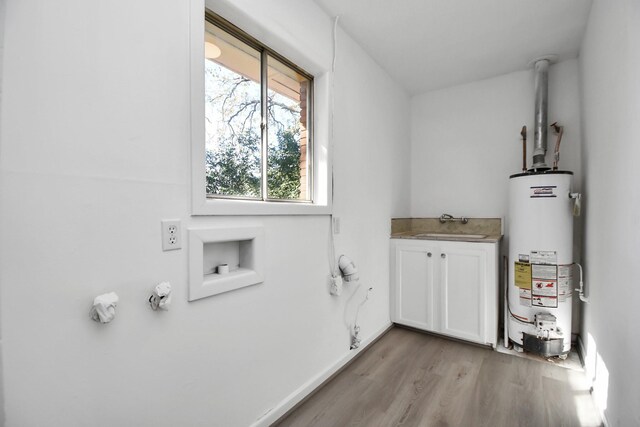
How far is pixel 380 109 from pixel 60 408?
2737 millimetres

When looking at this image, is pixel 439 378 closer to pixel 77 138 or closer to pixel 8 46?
pixel 77 138

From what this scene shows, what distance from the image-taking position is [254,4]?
1.43 meters

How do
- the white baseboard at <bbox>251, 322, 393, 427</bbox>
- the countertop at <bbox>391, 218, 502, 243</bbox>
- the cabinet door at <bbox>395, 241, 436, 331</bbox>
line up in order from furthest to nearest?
the countertop at <bbox>391, 218, 502, 243</bbox>
the cabinet door at <bbox>395, 241, 436, 331</bbox>
the white baseboard at <bbox>251, 322, 393, 427</bbox>

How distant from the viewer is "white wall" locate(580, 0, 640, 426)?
117 cm

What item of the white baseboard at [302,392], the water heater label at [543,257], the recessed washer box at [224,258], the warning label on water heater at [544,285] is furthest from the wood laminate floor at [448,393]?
the recessed washer box at [224,258]

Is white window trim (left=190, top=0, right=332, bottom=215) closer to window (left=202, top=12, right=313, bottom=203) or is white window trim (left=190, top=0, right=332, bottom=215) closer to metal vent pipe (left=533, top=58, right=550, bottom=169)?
window (left=202, top=12, right=313, bottom=203)

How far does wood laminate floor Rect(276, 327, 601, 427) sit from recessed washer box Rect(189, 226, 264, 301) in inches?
34.8

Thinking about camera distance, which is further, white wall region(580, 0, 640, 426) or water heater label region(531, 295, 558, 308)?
water heater label region(531, 295, 558, 308)

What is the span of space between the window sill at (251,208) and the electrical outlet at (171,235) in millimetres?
89

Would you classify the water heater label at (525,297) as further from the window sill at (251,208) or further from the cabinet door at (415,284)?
the window sill at (251,208)

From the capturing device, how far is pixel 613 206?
146cm

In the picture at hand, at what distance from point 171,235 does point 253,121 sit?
802mm

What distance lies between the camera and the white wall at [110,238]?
79 centimetres

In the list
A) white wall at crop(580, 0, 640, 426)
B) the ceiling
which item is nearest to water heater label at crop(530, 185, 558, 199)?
white wall at crop(580, 0, 640, 426)
